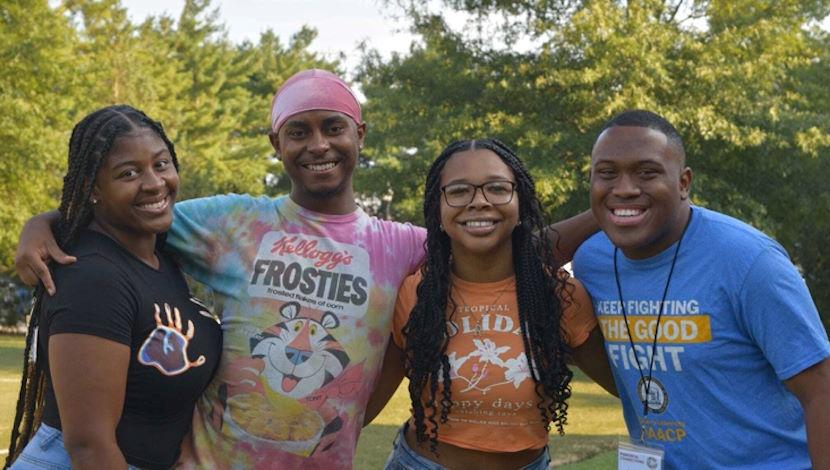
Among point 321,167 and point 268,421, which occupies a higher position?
point 321,167

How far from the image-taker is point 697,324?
10.3 ft

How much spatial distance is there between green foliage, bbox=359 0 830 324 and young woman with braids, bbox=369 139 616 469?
14925 millimetres

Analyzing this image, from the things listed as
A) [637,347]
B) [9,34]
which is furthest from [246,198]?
[9,34]

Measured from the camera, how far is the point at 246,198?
3844mm

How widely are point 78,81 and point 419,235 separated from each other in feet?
83.9

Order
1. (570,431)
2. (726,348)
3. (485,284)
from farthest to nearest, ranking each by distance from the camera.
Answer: (570,431), (485,284), (726,348)

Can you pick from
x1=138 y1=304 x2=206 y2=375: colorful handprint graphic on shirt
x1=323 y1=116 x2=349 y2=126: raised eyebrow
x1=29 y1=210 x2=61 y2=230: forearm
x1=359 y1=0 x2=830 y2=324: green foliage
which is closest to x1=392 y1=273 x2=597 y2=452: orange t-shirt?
x1=323 y1=116 x2=349 y2=126: raised eyebrow

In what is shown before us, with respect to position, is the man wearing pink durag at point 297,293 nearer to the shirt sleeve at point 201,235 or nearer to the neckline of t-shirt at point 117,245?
the shirt sleeve at point 201,235

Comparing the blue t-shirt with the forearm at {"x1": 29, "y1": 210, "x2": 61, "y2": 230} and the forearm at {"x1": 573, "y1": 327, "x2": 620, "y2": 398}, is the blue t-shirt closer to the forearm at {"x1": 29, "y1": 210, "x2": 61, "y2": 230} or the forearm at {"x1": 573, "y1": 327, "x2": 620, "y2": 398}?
the forearm at {"x1": 573, "y1": 327, "x2": 620, "y2": 398}

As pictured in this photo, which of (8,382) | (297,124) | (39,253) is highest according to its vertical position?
(8,382)

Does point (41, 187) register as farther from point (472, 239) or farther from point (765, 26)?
point (472, 239)

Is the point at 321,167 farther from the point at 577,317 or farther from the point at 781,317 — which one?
the point at 781,317

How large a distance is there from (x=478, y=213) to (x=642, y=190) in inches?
25.1

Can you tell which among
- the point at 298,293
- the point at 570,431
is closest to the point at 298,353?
the point at 298,293
